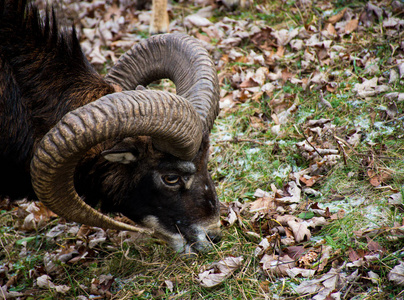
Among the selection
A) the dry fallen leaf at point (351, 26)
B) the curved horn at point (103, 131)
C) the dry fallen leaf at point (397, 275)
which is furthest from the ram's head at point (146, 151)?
the dry fallen leaf at point (351, 26)

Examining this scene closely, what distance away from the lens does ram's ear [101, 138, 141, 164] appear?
4113 mm

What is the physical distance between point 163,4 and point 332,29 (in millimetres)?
3350

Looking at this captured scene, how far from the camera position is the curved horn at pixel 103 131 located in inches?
138

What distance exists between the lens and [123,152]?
416 centimetres

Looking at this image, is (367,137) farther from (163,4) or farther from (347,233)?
(163,4)

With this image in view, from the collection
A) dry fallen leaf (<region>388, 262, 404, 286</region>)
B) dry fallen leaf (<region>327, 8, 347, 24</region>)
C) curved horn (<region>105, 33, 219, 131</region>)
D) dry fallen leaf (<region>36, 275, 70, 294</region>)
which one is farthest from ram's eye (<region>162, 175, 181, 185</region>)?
dry fallen leaf (<region>327, 8, 347, 24</region>)

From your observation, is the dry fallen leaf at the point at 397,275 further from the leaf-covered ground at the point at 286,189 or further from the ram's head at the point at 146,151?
the ram's head at the point at 146,151

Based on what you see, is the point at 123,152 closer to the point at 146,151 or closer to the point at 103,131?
the point at 146,151

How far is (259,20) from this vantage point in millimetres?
8789

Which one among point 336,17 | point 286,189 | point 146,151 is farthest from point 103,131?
point 336,17

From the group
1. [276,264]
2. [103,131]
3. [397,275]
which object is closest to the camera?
[397,275]

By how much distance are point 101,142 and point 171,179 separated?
2.82 ft

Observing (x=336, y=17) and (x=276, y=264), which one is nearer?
(x=276, y=264)

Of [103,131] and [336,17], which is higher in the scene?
[103,131]
